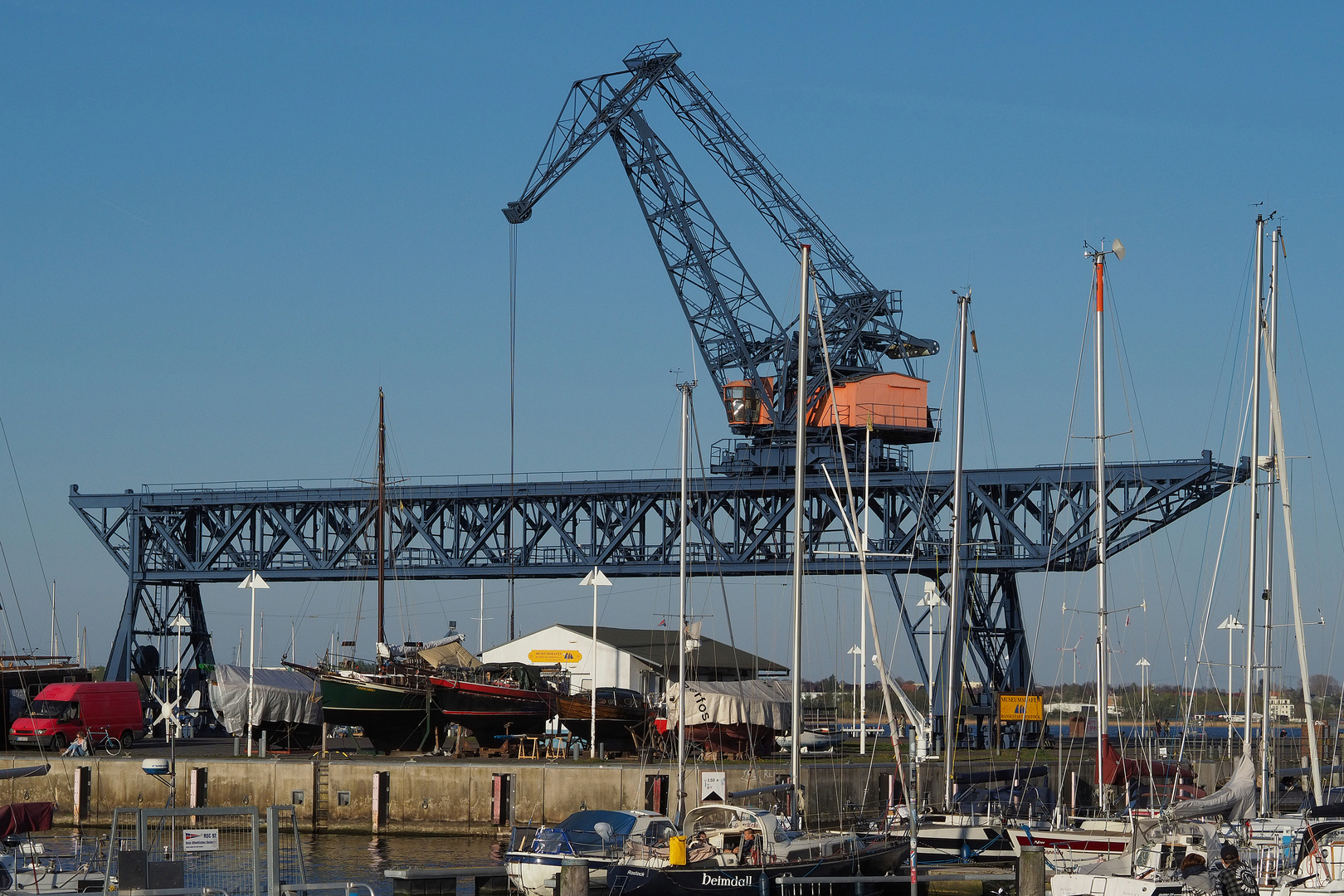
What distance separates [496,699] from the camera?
54219 millimetres

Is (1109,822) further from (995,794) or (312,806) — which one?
(312,806)

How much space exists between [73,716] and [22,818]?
101 ft

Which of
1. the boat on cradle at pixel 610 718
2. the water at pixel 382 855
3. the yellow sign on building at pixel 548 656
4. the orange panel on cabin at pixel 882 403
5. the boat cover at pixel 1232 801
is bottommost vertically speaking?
the water at pixel 382 855

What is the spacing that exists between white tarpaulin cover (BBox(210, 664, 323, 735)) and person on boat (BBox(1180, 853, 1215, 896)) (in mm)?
39300

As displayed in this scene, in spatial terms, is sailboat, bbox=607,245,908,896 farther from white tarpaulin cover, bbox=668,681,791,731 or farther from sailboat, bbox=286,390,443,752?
sailboat, bbox=286,390,443,752

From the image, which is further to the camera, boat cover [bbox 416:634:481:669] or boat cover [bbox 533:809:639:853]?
boat cover [bbox 416:634:481:669]

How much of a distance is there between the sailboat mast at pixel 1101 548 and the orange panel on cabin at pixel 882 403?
27.4 meters

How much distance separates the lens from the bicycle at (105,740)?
186 ft

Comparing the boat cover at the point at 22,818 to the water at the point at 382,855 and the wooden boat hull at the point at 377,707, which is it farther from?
the wooden boat hull at the point at 377,707

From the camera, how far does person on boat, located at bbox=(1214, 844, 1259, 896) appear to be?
76.0 ft

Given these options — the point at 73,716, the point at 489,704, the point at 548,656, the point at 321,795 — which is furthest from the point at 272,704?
the point at 548,656

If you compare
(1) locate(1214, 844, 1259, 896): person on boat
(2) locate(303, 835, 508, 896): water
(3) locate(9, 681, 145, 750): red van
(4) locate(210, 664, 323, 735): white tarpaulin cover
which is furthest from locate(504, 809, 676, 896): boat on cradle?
(3) locate(9, 681, 145, 750): red van

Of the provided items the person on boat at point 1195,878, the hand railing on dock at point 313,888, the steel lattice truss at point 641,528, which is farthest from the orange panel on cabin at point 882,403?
the hand railing on dock at point 313,888

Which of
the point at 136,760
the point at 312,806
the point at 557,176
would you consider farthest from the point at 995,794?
the point at 557,176
